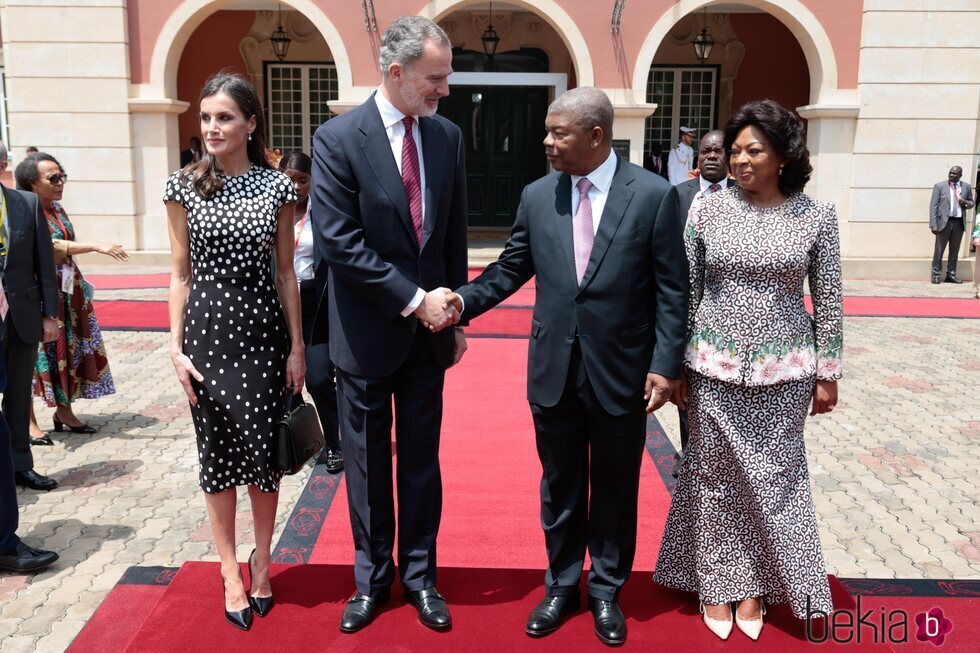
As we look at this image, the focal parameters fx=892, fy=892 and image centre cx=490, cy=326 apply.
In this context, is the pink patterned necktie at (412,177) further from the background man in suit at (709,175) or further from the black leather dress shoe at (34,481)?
the black leather dress shoe at (34,481)

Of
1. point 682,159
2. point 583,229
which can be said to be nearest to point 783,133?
point 583,229

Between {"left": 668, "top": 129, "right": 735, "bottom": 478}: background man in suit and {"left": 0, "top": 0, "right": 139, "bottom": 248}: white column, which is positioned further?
{"left": 0, "top": 0, "right": 139, "bottom": 248}: white column

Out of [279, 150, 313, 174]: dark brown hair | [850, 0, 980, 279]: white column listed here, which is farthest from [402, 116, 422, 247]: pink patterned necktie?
[850, 0, 980, 279]: white column

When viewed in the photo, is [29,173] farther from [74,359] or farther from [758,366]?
[758,366]

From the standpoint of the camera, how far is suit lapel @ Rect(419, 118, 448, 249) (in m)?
3.11

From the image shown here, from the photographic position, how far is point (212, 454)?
3.16 meters

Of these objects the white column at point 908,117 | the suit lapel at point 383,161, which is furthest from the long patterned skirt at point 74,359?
the white column at point 908,117

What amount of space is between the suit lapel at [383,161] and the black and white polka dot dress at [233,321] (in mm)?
369

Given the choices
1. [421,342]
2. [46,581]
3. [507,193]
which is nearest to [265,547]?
[421,342]

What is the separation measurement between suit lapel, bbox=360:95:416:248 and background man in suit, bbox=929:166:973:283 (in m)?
12.8

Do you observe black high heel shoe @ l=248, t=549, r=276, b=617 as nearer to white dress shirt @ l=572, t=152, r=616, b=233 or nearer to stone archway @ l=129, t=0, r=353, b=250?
white dress shirt @ l=572, t=152, r=616, b=233

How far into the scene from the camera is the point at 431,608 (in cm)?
315

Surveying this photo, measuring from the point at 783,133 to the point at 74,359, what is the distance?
15.8ft

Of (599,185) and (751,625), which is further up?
(599,185)
